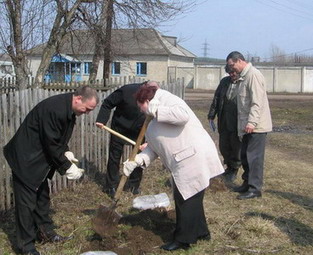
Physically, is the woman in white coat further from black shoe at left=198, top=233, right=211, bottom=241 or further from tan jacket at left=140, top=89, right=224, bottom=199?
black shoe at left=198, top=233, right=211, bottom=241

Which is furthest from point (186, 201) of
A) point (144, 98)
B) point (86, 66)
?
point (86, 66)

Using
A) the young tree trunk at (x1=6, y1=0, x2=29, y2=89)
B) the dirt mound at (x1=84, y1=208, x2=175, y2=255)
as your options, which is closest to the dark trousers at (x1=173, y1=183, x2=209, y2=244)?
the dirt mound at (x1=84, y1=208, x2=175, y2=255)

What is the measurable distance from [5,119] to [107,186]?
182 centimetres

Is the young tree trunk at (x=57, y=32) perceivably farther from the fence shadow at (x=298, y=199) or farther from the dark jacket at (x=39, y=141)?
the dark jacket at (x=39, y=141)

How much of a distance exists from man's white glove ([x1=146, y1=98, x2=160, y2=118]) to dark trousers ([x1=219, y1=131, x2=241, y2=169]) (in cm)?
328

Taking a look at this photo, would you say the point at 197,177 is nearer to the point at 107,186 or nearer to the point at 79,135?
the point at 107,186

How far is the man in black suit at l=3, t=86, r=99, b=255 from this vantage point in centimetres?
394

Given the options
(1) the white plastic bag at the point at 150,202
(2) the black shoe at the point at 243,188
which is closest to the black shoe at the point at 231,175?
(2) the black shoe at the point at 243,188

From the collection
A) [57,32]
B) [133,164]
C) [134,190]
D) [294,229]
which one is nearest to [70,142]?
[134,190]

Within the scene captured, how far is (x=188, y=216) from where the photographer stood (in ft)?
13.5

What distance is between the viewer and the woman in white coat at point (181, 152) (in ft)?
12.6

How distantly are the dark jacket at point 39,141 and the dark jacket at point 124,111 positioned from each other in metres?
1.85

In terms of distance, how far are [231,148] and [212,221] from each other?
2.19 m

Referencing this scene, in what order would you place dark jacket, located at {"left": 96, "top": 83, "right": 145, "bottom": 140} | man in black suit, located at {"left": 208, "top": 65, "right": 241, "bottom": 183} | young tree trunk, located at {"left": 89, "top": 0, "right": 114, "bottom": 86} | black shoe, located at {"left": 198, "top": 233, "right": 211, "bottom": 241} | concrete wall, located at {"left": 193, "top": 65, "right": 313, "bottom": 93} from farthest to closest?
concrete wall, located at {"left": 193, "top": 65, "right": 313, "bottom": 93}
young tree trunk, located at {"left": 89, "top": 0, "right": 114, "bottom": 86}
man in black suit, located at {"left": 208, "top": 65, "right": 241, "bottom": 183}
dark jacket, located at {"left": 96, "top": 83, "right": 145, "bottom": 140}
black shoe, located at {"left": 198, "top": 233, "right": 211, "bottom": 241}
